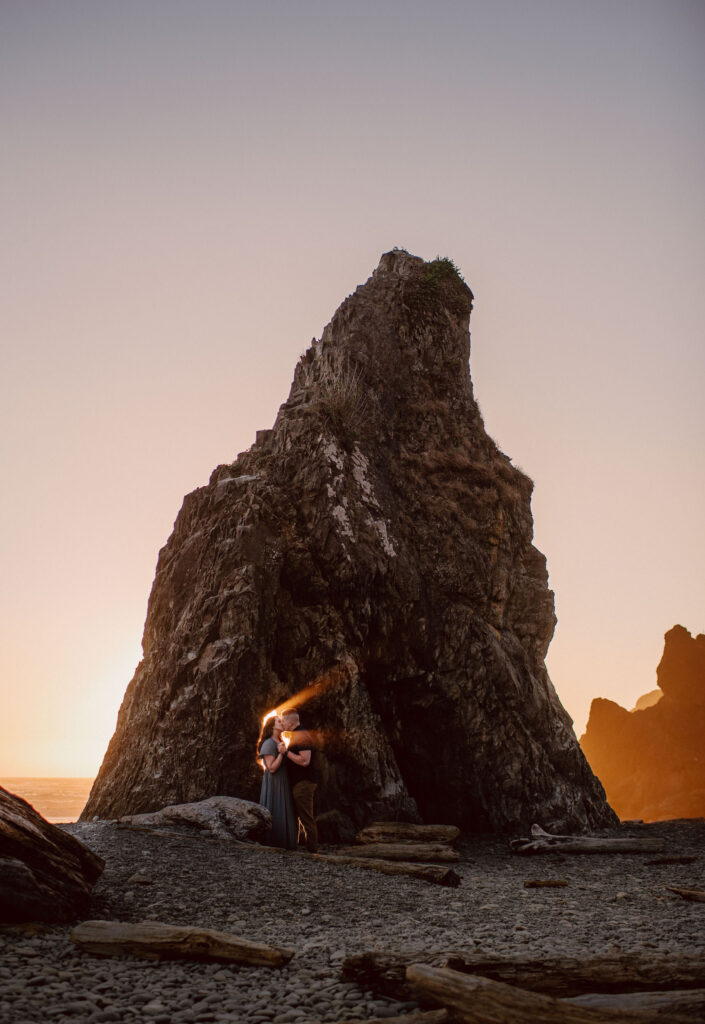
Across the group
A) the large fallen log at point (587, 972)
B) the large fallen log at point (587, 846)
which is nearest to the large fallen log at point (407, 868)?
the large fallen log at point (587, 846)

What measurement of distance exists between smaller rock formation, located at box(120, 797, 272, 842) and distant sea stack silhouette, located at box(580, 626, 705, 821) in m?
104

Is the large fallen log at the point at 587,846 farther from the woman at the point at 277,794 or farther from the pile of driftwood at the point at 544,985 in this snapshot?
the pile of driftwood at the point at 544,985

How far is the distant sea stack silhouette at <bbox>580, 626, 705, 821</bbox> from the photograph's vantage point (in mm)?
99812

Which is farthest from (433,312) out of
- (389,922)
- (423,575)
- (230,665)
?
(389,922)

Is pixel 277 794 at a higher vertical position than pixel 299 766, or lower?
lower

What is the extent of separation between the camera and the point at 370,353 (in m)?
26.8

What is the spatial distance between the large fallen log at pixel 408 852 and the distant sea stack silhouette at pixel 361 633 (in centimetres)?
389

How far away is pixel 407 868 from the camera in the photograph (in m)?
11.3

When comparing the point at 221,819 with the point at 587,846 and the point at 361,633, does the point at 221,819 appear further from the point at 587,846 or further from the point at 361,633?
the point at 587,846

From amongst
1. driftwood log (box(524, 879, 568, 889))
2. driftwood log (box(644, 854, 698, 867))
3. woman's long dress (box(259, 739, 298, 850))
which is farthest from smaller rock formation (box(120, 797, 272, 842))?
driftwood log (box(644, 854, 698, 867))

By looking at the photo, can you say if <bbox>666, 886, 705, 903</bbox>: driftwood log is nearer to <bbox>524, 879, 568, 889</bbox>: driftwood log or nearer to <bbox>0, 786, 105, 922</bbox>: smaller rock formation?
<bbox>524, 879, 568, 889</bbox>: driftwood log

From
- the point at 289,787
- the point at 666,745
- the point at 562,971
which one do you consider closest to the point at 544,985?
the point at 562,971

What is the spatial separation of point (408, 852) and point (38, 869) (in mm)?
8346

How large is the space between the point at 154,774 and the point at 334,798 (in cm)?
507
